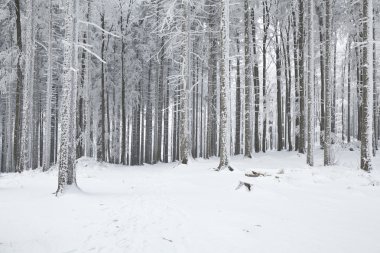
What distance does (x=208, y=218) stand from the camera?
566 centimetres

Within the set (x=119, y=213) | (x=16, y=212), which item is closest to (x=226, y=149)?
(x=119, y=213)

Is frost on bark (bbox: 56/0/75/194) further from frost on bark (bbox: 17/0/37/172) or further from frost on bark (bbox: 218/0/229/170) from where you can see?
frost on bark (bbox: 17/0/37/172)

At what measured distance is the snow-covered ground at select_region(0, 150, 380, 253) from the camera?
4.19 metres

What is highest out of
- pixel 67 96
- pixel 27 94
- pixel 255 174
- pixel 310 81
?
pixel 310 81

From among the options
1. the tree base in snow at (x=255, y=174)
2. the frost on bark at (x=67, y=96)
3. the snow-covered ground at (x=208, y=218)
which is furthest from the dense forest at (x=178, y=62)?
the snow-covered ground at (x=208, y=218)

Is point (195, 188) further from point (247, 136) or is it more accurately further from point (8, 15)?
point (8, 15)

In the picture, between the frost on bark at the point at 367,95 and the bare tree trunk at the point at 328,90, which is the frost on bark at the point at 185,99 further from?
the frost on bark at the point at 367,95

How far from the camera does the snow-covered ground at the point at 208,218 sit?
4.19 meters

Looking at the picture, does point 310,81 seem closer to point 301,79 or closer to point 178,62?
point 301,79

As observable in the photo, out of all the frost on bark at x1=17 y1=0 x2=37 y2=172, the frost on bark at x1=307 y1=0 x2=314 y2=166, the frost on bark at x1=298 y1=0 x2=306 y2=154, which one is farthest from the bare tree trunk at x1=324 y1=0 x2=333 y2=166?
the frost on bark at x1=17 y1=0 x2=37 y2=172

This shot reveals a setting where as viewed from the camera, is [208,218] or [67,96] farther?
[67,96]

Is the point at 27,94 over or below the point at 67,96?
over

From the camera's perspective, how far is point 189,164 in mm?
15156

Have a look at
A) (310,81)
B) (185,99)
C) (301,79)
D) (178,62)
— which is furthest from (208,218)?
(301,79)
